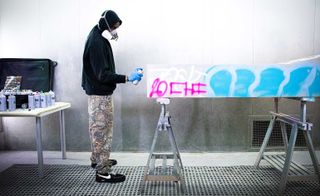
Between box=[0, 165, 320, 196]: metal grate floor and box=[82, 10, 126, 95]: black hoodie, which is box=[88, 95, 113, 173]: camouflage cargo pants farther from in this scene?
box=[0, 165, 320, 196]: metal grate floor

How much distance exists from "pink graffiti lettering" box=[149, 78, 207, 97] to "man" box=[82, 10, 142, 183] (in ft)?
0.71

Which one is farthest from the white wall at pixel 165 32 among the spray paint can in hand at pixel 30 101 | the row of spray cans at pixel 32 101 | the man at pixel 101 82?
the man at pixel 101 82

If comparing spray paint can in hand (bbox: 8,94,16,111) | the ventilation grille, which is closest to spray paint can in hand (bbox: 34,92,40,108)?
spray paint can in hand (bbox: 8,94,16,111)

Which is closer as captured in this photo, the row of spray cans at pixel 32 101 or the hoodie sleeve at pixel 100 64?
the hoodie sleeve at pixel 100 64

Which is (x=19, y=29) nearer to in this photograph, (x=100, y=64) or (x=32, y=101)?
(x=32, y=101)

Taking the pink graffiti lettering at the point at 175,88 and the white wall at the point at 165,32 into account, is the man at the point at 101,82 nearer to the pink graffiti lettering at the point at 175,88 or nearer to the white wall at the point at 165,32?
the pink graffiti lettering at the point at 175,88

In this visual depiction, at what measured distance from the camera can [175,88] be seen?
2295 millimetres

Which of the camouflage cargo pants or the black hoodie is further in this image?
the camouflage cargo pants

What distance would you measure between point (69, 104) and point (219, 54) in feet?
5.81

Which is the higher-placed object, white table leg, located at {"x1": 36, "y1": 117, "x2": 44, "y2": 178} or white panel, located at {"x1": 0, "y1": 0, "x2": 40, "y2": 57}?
white panel, located at {"x1": 0, "y1": 0, "x2": 40, "y2": 57}

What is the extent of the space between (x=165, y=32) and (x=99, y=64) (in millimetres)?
1145

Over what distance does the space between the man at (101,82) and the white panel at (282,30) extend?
1.62m

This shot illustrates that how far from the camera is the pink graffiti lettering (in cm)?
229

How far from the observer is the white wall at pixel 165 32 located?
317cm
